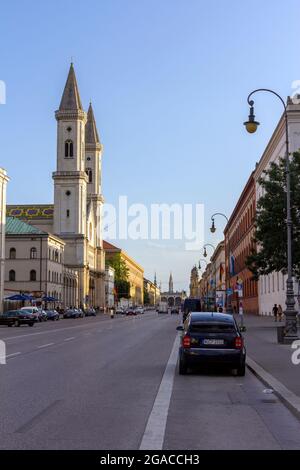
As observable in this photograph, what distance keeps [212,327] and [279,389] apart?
344 cm

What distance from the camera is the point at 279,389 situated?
12820 millimetres

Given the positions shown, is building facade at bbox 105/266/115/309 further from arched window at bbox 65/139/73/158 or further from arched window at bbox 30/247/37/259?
arched window at bbox 30/247/37/259

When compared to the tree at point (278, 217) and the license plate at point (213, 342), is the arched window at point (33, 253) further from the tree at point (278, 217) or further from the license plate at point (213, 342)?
the license plate at point (213, 342)

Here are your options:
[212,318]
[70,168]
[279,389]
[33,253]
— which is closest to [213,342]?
[212,318]

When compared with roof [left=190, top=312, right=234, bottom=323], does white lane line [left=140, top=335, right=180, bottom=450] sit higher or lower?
lower

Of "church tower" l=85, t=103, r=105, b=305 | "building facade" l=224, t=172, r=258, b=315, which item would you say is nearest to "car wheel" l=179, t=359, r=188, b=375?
"building facade" l=224, t=172, r=258, b=315

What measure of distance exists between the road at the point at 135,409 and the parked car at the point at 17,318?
3850cm

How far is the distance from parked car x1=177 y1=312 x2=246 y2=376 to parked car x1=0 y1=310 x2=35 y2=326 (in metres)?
41.6

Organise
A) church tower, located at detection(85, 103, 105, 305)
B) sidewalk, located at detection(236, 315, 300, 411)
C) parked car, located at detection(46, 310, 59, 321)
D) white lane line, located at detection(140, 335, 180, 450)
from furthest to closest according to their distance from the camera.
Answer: church tower, located at detection(85, 103, 105, 305) → parked car, located at detection(46, 310, 59, 321) → sidewalk, located at detection(236, 315, 300, 411) → white lane line, located at detection(140, 335, 180, 450)

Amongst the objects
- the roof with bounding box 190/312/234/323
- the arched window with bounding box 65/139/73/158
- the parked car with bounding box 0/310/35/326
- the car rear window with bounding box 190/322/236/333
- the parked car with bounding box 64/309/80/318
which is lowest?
the parked car with bounding box 64/309/80/318

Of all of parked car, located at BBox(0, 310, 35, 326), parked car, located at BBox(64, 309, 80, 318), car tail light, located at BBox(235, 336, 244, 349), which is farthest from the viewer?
parked car, located at BBox(64, 309, 80, 318)

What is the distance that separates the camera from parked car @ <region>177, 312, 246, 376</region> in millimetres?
15688

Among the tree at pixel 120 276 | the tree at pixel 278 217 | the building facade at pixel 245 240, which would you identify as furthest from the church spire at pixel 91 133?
the tree at pixel 278 217
